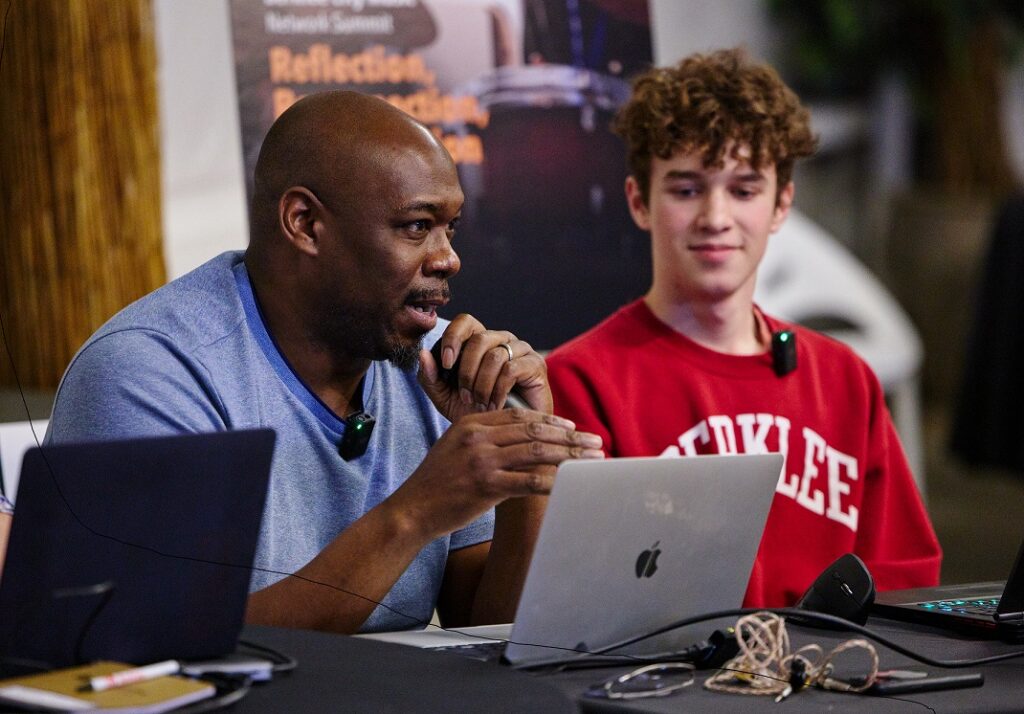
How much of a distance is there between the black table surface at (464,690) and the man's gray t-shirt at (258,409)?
199 millimetres

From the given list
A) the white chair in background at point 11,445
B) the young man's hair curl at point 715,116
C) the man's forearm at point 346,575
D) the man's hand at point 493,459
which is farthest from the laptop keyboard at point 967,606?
the white chair in background at point 11,445

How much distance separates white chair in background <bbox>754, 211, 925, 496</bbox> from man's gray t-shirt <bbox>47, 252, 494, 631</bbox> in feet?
Result: 7.62

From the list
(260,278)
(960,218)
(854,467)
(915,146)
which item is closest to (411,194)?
(260,278)

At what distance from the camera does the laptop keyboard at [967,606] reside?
1.29 meters

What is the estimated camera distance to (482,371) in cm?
134

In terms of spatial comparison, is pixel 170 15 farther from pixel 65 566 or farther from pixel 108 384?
pixel 65 566

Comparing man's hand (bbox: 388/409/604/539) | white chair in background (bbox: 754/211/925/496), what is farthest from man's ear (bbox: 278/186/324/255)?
white chair in background (bbox: 754/211/925/496)

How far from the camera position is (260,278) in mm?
1379

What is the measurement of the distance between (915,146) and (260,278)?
475cm

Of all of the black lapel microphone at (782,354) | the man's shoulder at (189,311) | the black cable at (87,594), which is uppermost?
the man's shoulder at (189,311)

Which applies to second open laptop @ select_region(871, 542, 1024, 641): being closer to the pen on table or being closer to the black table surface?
the black table surface

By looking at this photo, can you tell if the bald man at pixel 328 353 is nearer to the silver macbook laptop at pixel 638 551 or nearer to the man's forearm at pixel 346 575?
the man's forearm at pixel 346 575

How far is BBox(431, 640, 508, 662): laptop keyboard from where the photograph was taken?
113 cm

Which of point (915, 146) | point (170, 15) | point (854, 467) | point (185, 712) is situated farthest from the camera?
point (915, 146)
